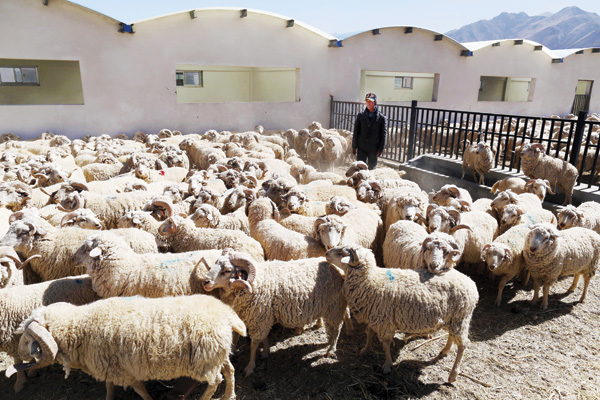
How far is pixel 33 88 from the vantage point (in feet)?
68.7

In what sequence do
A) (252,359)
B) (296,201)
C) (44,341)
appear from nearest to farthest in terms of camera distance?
(44,341), (252,359), (296,201)

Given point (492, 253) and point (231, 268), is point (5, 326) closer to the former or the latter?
point (231, 268)

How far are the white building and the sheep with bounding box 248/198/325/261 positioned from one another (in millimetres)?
11890

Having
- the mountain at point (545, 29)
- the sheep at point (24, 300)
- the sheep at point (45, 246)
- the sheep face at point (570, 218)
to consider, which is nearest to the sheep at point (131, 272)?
the sheep at point (24, 300)

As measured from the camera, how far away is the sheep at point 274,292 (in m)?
3.71

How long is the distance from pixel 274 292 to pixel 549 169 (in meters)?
7.22

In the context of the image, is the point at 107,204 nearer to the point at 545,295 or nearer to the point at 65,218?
the point at 65,218

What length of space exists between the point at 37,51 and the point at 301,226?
13049mm

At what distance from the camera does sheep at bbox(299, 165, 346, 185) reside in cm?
846

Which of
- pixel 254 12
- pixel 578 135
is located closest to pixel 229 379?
pixel 578 135

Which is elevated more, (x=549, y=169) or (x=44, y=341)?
(x=549, y=169)

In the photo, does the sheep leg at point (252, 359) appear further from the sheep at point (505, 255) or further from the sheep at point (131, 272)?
the sheep at point (505, 255)

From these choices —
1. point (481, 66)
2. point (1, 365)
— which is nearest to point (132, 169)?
point (1, 365)

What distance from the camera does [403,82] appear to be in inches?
1082
